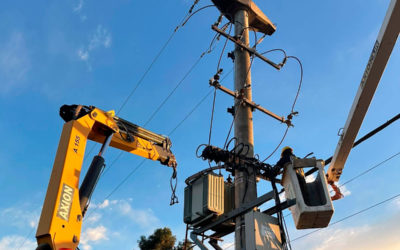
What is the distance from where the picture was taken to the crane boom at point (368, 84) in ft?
16.5

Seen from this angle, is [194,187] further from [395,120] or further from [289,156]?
[395,120]

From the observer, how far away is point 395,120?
22.5 feet

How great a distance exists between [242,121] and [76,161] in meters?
4.29

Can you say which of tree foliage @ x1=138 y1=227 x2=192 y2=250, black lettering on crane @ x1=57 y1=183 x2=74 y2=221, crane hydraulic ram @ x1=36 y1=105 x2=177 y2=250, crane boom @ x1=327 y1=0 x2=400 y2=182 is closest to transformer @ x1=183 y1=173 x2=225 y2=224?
crane hydraulic ram @ x1=36 y1=105 x2=177 y2=250

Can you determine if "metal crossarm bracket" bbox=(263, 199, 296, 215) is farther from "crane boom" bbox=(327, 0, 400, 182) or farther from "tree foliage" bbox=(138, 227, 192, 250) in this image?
"tree foliage" bbox=(138, 227, 192, 250)

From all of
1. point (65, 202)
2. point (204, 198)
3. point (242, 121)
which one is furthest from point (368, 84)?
point (65, 202)

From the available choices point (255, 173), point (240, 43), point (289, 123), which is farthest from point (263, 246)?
point (240, 43)

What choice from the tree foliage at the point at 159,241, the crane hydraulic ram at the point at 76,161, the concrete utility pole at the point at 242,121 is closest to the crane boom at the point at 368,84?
the concrete utility pole at the point at 242,121

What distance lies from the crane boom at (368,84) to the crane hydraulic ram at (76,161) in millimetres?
3668

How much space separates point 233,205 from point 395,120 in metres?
3.76

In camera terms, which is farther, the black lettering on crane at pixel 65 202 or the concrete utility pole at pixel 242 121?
the concrete utility pole at pixel 242 121

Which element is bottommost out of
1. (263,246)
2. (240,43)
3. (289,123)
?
(263,246)

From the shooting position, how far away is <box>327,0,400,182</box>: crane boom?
5027 mm

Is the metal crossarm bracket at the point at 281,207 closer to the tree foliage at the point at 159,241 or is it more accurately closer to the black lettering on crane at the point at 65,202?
the black lettering on crane at the point at 65,202
